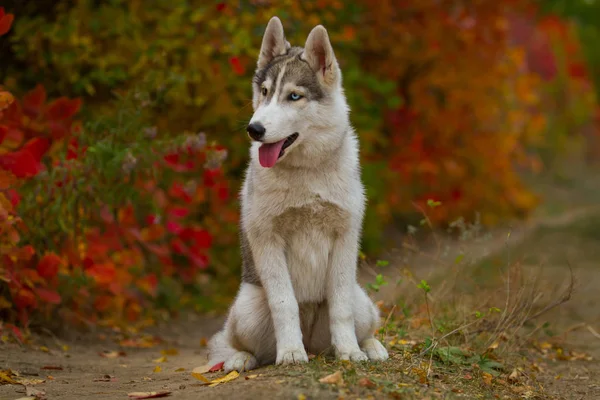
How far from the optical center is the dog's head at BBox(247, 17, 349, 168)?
14.5 ft

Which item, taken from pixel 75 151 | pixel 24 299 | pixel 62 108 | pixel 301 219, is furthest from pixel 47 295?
pixel 301 219

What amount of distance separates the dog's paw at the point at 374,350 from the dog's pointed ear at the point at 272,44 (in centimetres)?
185

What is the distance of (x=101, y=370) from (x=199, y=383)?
51.7 inches

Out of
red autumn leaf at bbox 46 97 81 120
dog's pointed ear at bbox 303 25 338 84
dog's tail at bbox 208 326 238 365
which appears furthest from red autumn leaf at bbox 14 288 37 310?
dog's pointed ear at bbox 303 25 338 84

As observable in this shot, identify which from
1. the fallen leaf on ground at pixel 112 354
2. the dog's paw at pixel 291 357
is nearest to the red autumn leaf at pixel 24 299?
the fallen leaf on ground at pixel 112 354

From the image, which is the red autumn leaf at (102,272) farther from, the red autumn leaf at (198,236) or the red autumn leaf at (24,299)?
the red autumn leaf at (198,236)

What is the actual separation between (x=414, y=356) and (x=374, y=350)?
1.03 ft

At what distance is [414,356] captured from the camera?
4934 mm

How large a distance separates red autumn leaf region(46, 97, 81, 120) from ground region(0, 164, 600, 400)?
180cm

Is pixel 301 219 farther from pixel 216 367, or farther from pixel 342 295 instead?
pixel 216 367

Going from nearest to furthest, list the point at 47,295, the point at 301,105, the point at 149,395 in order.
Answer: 1. the point at 149,395
2. the point at 301,105
3. the point at 47,295

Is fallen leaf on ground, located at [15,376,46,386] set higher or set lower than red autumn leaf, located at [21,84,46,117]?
lower

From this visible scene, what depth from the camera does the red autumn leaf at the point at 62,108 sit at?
20.2ft

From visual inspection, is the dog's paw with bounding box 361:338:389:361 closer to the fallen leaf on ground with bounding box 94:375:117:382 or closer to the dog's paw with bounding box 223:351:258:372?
the dog's paw with bounding box 223:351:258:372
